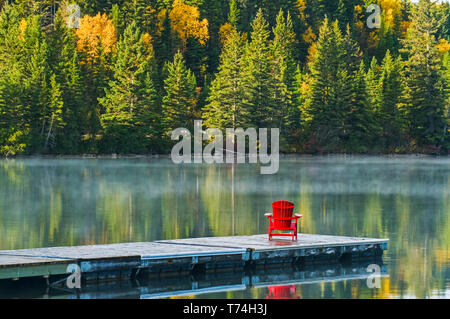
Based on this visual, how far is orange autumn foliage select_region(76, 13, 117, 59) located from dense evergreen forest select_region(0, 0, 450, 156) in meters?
0.16

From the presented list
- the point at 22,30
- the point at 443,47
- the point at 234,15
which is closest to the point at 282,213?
the point at 22,30

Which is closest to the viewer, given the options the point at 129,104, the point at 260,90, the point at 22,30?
the point at 129,104

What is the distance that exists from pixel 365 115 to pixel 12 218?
69433 mm

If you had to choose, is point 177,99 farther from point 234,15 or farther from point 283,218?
point 283,218

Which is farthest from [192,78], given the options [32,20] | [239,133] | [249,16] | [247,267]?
[247,267]

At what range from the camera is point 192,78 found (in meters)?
93.2

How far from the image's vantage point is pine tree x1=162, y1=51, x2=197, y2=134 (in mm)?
88000

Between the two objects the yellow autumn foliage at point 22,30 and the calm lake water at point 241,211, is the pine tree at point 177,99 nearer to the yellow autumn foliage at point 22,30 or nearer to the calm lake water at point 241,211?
the yellow autumn foliage at point 22,30

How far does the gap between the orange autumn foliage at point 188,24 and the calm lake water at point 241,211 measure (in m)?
56.4

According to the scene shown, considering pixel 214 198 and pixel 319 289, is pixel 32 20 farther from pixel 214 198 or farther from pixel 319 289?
pixel 319 289

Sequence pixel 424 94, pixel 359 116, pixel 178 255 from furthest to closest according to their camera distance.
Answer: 1. pixel 424 94
2. pixel 359 116
3. pixel 178 255

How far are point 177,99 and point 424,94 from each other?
31252 mm

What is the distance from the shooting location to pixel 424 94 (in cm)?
9931

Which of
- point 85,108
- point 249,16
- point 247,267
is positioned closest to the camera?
point 247,267
